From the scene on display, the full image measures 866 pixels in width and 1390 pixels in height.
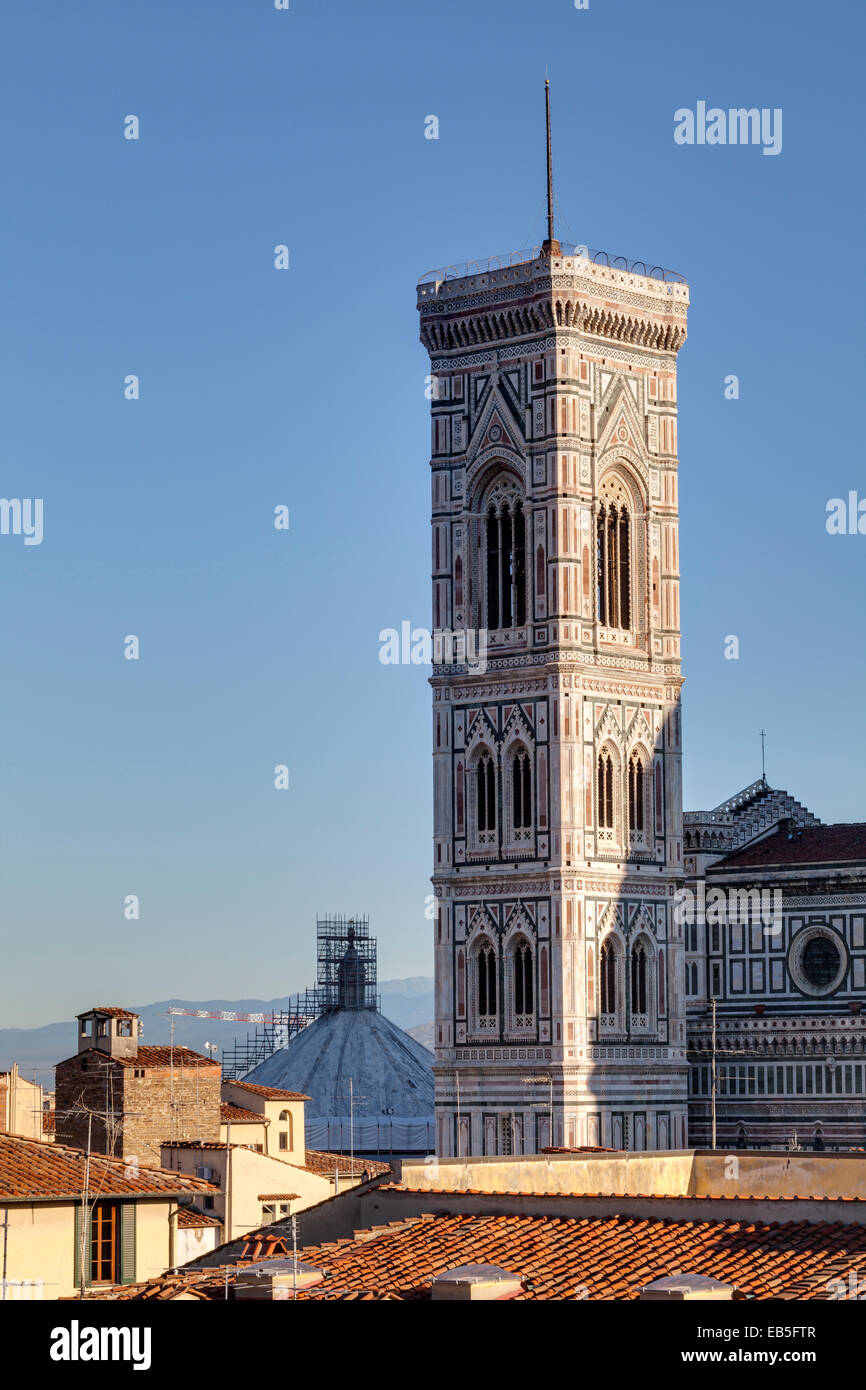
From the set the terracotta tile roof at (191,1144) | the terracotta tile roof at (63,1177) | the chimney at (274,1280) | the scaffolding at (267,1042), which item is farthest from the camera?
the scaffolding at (267,1042)

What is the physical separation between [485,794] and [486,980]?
5.10 m

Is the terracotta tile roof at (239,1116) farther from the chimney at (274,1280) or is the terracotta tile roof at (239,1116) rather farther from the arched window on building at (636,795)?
the chimney at (274,1280)

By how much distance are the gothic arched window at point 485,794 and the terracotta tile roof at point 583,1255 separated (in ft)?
144

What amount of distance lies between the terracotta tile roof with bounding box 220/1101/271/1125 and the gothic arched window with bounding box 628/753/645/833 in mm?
12915

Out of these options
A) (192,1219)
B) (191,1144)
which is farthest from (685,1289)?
(191,1144)

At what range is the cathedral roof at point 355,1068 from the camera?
102 meters

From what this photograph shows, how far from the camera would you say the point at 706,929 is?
82875 mm

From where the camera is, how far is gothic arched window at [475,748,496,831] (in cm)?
7350

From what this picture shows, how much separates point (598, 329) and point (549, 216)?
4.18 m

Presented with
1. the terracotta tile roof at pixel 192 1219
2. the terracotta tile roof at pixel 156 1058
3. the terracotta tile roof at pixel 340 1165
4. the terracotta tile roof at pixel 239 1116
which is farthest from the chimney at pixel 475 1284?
the terracotta tile roof at pixel 239 1116

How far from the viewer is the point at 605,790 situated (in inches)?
2889

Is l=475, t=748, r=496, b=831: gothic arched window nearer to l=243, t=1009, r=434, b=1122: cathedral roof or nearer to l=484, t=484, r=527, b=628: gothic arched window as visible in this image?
l=484, t=484, r=527, b=628: gothic arched window

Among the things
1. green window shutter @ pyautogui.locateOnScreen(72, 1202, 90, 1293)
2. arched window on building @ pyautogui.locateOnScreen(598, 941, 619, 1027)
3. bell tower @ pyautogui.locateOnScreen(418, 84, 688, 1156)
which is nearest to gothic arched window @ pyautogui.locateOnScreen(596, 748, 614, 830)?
bell tower @ pyautogui.locateOnScreen(418, 84, 688, 1156)
